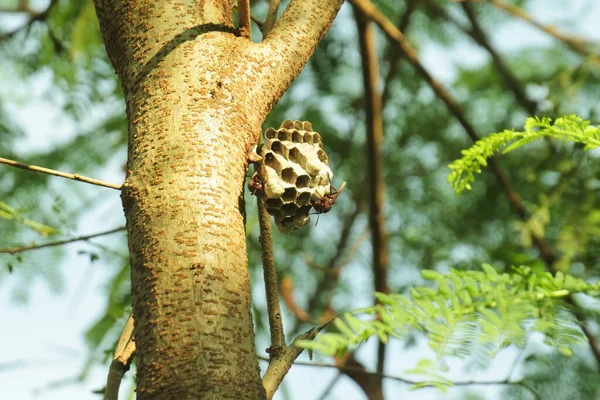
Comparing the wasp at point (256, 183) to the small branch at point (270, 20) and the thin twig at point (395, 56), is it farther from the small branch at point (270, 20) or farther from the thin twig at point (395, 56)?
the thin twig at point (395, 56)

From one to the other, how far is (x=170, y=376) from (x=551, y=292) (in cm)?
49

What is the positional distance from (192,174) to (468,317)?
406mm

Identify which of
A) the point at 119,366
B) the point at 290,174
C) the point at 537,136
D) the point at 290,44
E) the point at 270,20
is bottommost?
the point at 119,366

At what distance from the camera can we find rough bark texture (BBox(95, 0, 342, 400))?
3.02 ft

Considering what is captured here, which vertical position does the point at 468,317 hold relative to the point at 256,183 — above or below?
below

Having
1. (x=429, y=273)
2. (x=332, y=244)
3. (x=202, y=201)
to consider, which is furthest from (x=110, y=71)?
(x=429, y=273)

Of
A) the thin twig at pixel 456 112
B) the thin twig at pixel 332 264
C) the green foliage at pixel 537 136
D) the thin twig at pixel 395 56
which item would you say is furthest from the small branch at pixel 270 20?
the thin twig at pixel 332 264

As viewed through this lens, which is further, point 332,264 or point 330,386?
point 332,264

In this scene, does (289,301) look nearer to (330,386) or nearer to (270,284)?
(330,386)

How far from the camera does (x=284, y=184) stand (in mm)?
1222

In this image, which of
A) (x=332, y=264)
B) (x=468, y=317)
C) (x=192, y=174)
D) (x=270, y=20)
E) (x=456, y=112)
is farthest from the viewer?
(x=332, y=264)

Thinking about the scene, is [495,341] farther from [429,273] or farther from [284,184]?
[284,184]

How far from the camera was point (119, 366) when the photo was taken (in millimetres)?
1084

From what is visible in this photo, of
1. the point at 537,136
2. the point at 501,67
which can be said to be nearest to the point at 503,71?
the point at 501,67
